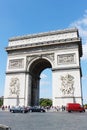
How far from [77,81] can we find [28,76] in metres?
8.89

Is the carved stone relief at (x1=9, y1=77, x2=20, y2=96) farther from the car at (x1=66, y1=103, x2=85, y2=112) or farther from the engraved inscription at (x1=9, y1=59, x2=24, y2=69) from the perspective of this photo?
the car at (x1=66, y1=103, x2=85, y2=112)

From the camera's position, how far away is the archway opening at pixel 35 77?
116 ft

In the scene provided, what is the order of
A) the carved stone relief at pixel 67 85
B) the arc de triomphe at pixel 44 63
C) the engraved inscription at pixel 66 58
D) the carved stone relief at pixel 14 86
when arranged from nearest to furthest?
the carved stone relief at pixel 67 85
the arc de triomphe at pixel 44 63
the engraved inscription at pixel 66 58
the carved stone relief at pixel 14 86

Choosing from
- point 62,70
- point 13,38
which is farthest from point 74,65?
point 13,38

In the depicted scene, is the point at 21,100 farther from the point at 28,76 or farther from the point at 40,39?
the point at 40,39

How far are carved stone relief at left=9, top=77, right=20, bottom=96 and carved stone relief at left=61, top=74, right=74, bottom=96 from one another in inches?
317

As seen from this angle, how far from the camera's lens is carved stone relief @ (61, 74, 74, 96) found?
30.3 meters

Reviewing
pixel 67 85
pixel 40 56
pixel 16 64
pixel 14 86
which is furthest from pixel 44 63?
pixel 67 85

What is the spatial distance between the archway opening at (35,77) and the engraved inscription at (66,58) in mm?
2996

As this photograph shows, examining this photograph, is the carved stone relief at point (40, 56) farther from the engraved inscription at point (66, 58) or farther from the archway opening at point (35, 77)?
the engraved inscription at point (66, 58)

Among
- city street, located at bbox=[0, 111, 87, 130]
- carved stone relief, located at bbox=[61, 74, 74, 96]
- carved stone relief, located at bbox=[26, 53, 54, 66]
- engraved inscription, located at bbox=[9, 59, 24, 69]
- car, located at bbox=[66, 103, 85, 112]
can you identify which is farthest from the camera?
engraved inscription, located at bbox=[9, 59, 24, 69]

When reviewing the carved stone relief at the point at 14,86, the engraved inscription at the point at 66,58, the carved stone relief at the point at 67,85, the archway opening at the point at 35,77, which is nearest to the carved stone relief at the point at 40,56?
the archway opening at the point at 35,77

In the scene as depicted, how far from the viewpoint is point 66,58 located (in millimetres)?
32469

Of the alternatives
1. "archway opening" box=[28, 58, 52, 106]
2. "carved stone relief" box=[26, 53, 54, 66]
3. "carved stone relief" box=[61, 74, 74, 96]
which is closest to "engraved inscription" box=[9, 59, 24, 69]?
"carved stone relief" box=[26, 53, 54, 66]
